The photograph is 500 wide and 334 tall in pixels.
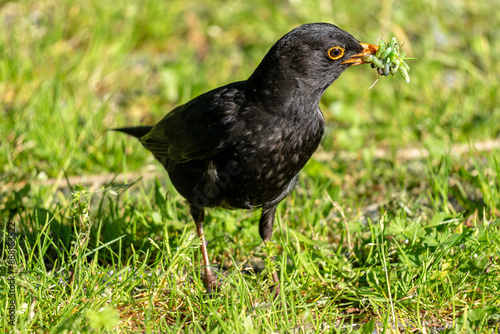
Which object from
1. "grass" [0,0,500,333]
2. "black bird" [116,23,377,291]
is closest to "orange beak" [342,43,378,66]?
"black bird" [116,23,377,291]

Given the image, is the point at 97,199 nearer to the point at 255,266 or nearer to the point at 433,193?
the point at 255,266

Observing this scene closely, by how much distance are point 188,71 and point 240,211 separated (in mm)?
2732

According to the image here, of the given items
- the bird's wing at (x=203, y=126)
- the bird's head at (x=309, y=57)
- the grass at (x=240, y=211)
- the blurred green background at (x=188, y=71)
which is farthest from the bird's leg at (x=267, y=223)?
the blurred green background at (x=188, y=71)

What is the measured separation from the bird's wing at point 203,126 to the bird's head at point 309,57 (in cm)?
26

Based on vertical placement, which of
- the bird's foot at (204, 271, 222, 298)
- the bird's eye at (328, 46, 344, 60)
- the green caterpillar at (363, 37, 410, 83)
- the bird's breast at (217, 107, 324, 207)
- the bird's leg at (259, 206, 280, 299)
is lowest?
the bird's foot at (204, 271, 222, 298)

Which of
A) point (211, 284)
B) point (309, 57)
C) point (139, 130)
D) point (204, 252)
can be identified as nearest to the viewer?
point (309, 57)

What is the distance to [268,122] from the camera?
3332 mm

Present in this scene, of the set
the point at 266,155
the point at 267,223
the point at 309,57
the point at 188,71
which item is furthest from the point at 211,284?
the point at 188,71

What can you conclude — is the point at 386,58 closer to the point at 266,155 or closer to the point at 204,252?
the point at 266,155

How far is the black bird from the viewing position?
3.32 meters

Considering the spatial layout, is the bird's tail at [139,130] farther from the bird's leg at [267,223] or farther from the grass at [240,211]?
the bird's leg at [267,223]

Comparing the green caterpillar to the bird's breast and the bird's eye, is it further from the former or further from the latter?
the bird's breast

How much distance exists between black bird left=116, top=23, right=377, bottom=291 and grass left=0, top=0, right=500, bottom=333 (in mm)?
362

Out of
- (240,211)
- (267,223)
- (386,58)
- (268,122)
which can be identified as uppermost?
(386,58)
